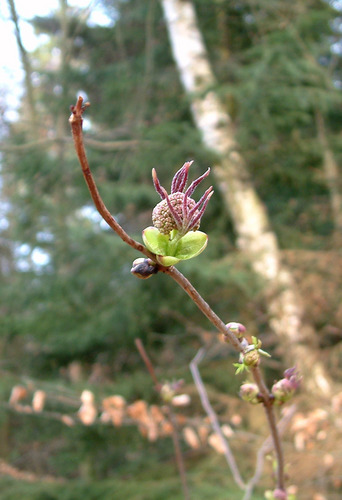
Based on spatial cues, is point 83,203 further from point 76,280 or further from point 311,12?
point 311,12

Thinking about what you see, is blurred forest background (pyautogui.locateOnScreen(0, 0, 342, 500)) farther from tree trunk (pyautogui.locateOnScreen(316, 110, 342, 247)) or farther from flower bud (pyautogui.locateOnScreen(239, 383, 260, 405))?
flower bud (pyautogui.locateOnScreen(239, 383, 260, 405))

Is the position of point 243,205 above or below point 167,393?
above

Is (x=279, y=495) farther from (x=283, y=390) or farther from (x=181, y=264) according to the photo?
(x=181, y=264)

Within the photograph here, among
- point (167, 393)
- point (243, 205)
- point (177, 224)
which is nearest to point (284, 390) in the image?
point (177, 224)

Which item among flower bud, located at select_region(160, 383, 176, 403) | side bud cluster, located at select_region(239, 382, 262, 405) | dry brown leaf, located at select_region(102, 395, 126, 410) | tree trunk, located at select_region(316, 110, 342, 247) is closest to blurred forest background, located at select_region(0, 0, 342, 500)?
tree trunk, located at select_region(316, 110, 342, 247)

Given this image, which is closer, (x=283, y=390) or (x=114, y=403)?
(x=283, y=390)

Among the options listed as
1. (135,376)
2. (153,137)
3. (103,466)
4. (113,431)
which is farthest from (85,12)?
(103,466)
